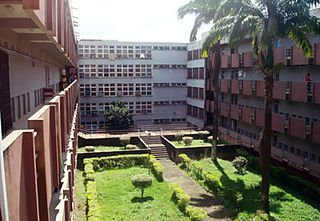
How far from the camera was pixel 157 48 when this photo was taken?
42.3 meters

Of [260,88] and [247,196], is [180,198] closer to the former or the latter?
[247,196]

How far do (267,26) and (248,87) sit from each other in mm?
13241

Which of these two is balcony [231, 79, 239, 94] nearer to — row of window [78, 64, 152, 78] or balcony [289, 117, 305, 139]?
balcony [289, 117, 305, 139]

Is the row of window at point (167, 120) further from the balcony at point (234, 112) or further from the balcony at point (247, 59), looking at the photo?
the balcony at point (247, 59)

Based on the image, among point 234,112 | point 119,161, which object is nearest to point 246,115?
point 234,112

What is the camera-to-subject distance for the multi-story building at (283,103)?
2114 centimetres

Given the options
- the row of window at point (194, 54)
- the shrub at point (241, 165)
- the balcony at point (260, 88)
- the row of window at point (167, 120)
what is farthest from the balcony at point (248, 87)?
the row of window at point (167, 120)

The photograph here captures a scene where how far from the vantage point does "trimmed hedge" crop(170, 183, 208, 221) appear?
15552mm

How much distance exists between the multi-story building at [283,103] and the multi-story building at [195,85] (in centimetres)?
494

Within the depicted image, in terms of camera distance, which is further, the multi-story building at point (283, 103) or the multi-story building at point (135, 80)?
the multi-story building at point (135, 80)

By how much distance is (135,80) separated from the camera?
136 ft

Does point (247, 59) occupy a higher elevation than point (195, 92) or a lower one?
higher

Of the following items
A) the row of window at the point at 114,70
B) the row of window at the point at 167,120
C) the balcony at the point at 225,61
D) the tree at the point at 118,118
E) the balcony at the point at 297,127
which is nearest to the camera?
the balcony at the point at 297,127

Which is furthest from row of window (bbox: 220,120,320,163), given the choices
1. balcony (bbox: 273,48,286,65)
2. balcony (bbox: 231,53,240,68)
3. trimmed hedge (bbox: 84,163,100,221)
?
trimmed hedge (bbox: 84,163,100,221)
